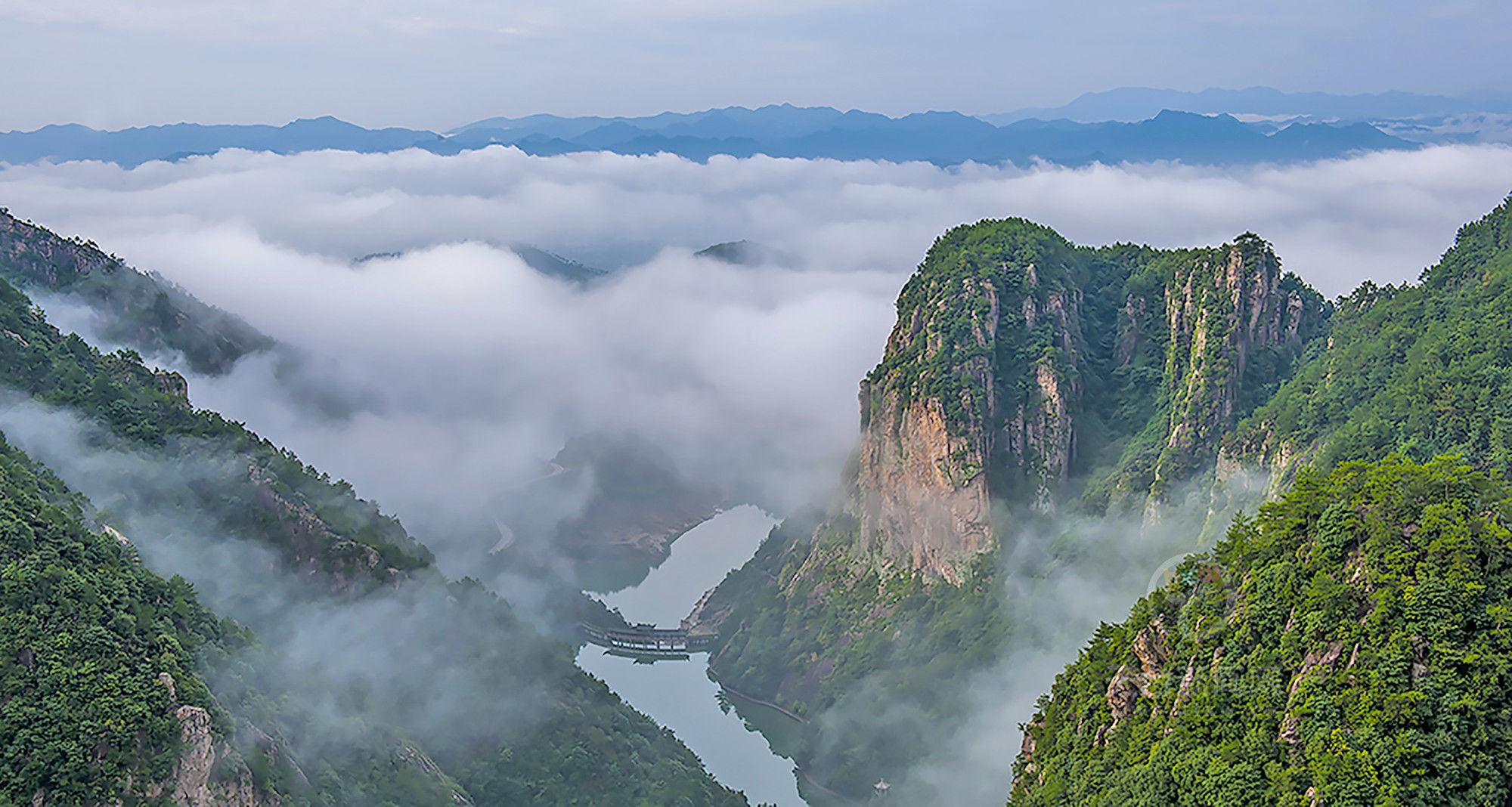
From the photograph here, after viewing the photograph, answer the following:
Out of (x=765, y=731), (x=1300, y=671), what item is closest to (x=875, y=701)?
(x=765, y=731)

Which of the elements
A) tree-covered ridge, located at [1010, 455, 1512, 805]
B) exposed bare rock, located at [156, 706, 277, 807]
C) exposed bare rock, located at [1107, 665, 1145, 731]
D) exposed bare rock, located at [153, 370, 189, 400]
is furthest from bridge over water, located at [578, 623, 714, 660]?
exposed bare rock, located at [1107, 665, 1145, 731]

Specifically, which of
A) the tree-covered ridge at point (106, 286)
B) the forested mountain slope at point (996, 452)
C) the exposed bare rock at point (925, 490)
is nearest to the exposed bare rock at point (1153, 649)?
the forested mountain slope at point (996, 452)

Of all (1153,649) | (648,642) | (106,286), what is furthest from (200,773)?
(648,642)

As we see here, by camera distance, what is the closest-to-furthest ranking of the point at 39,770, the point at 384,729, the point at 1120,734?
the point at 39,770 < the point at 1120,734 < the point at 384,729

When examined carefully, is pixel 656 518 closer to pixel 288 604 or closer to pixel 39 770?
pixel 288 604

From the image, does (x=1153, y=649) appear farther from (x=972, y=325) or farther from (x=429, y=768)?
(x=972, y=325)
